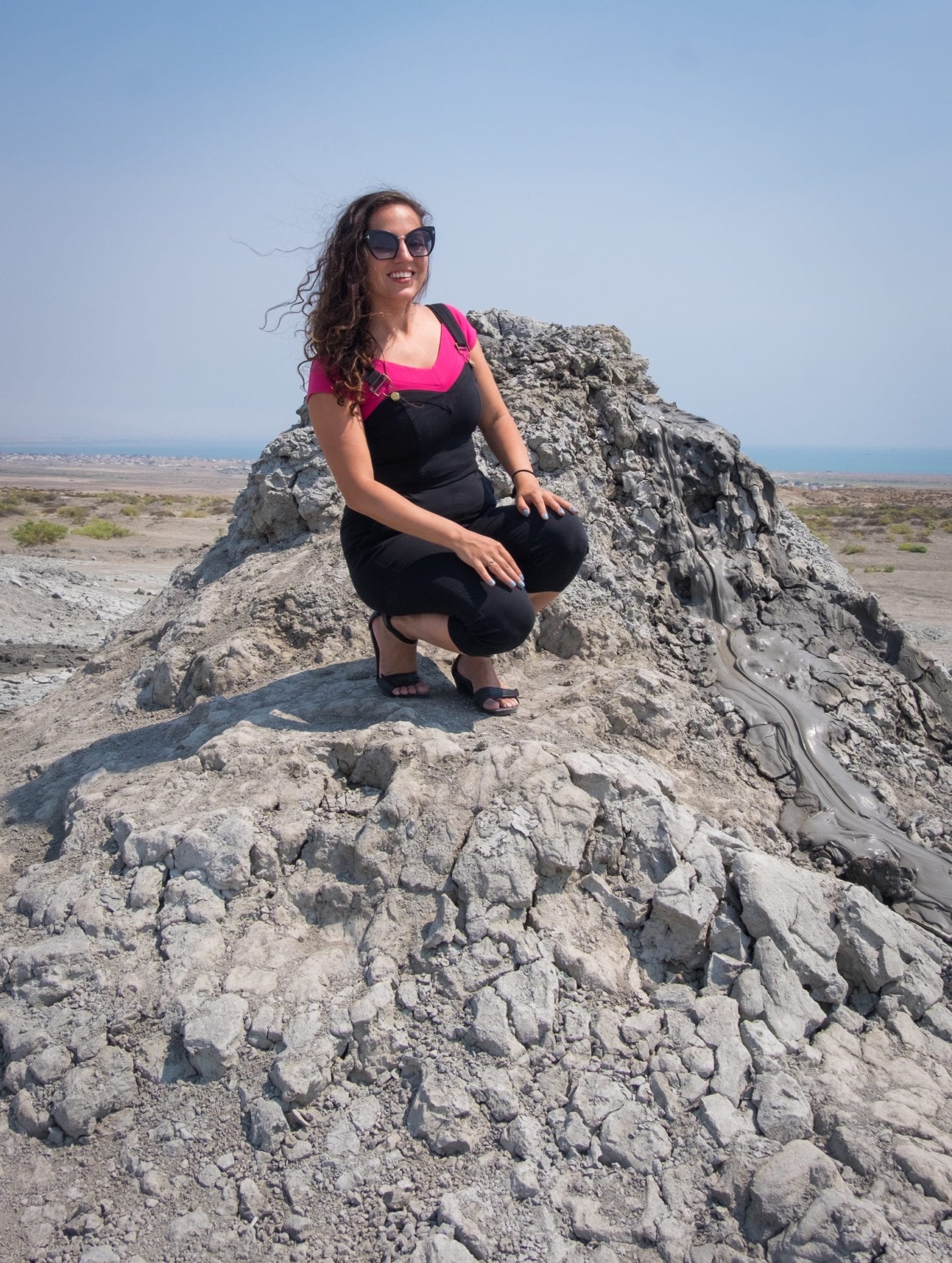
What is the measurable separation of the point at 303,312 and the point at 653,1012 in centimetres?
209

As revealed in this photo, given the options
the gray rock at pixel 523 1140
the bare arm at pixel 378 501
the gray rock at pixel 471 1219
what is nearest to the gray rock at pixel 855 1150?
the gray rock at pixel 523 1140

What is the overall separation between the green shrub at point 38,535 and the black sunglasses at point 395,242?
16090 millimetres

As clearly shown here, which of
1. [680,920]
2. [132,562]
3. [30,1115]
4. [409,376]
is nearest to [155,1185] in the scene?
[30,1115]

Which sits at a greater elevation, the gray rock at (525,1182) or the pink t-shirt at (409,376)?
the pink t-shirt at (409,376)

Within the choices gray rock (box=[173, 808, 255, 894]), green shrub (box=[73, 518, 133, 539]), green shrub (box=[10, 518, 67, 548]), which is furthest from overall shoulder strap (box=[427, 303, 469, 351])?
green shrub (box=[73, 518, 133, 539])

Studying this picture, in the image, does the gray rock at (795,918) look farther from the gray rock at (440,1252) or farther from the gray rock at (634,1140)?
the gray rock at (440,1252)

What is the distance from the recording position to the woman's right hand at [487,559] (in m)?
2.51

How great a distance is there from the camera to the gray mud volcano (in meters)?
1.83

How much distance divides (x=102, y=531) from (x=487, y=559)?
59.3 ft

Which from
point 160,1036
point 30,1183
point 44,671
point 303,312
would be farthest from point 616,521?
point 44,671

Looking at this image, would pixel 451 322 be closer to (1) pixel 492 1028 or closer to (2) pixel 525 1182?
(1) pixel 492 1028

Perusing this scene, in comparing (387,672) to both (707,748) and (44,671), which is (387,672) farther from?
(44,671)

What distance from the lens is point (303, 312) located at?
106 inches

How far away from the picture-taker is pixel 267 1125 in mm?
1938
